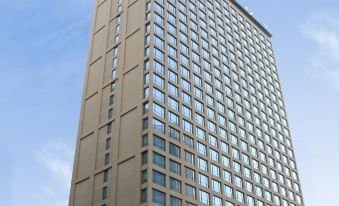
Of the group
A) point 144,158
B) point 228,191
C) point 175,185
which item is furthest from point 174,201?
point 228,191

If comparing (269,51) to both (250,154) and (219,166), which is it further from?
(219,166)

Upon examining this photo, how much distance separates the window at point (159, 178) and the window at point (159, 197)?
1.30 metres

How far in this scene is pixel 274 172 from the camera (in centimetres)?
8344

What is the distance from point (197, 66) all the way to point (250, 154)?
61.9 feet

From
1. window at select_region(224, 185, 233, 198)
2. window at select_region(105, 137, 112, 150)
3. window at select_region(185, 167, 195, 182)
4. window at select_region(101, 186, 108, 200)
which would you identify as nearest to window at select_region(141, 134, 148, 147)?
window at select_region(185, 167, 195, 182)

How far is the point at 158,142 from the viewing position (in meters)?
60.2

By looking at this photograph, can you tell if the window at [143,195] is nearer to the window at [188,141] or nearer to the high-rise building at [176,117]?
the high-rise building at [176,117]

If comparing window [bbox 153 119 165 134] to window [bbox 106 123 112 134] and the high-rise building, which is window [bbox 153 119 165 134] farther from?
window [bbox 106 123 112 134]

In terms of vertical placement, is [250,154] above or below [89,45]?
below

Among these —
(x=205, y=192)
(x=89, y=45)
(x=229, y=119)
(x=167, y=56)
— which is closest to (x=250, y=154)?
(x=229, y=119)

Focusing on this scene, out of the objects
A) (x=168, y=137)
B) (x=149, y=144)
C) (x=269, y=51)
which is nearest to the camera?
(x=149, y=144)

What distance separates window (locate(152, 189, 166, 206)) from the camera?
55.1 meters

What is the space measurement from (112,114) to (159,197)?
18.4m

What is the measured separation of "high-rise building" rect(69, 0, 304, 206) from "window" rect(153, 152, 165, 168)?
0.65 ft
